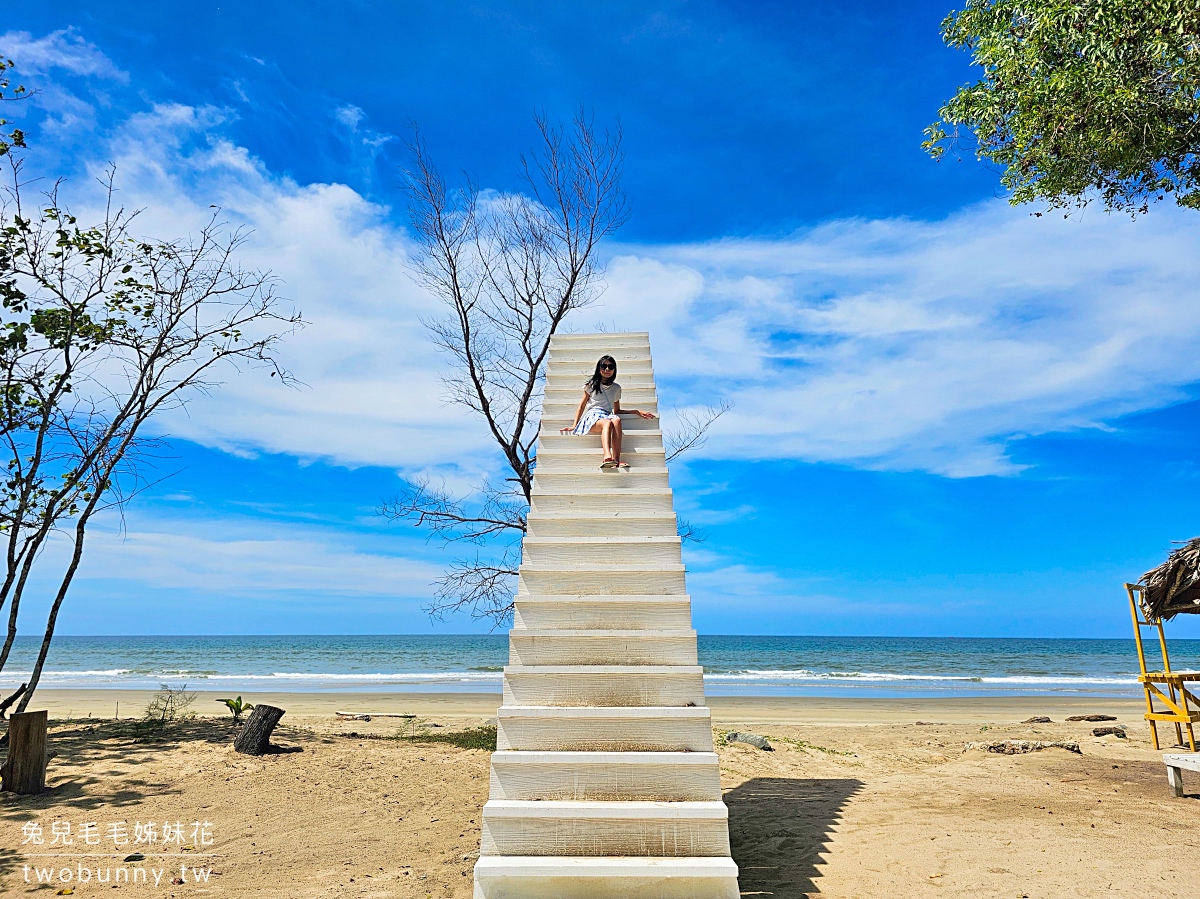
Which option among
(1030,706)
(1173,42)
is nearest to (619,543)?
(1173,42)

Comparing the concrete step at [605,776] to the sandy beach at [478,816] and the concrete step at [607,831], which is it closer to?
the concrete step at [607,831]

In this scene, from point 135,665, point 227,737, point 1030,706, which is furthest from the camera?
point 135,665

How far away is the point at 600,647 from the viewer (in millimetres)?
4566

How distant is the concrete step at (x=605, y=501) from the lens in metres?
5.52

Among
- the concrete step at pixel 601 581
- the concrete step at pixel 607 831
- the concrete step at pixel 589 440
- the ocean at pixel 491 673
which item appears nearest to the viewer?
the concrete step at pixel 607 831

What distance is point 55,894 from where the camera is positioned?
4.36m

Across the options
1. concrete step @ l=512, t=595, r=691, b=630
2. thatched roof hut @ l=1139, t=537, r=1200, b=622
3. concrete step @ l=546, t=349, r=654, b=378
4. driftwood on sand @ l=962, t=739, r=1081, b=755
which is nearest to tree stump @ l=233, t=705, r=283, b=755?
concrete step @ l=512, t=595, r=691, b=630

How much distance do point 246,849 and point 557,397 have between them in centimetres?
431

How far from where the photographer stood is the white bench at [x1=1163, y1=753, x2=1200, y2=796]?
644 centimetres

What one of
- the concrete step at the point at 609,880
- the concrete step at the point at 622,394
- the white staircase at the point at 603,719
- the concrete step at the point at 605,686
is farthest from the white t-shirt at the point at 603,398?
the concrete step at the point at 609,880

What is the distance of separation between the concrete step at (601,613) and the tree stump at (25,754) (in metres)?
4.38

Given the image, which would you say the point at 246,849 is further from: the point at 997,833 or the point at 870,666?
the point at 870,666

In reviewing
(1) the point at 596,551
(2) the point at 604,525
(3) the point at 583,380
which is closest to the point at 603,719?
(1) the point at 596,551

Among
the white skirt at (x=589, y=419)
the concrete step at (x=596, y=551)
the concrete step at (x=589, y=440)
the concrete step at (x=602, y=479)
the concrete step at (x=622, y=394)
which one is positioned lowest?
the concrete step at (x=596, y=551)
